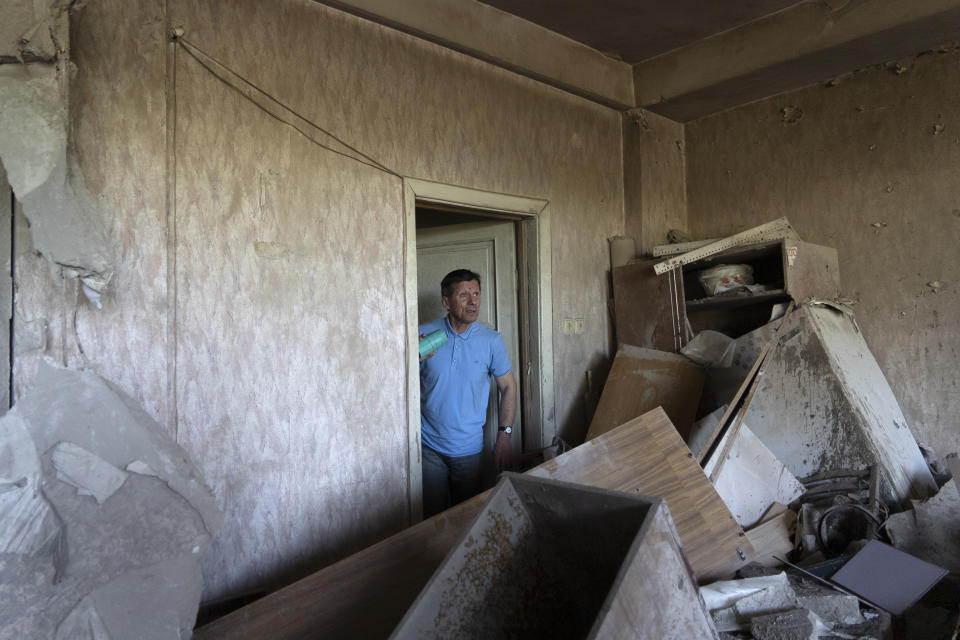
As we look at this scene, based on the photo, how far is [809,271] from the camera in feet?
11.4

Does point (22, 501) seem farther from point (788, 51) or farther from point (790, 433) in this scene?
point (788, 51)

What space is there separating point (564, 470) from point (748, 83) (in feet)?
9.66

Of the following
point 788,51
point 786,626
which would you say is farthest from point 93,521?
point 788,51

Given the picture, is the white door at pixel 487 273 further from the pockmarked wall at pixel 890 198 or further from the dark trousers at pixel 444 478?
the pockmarked wall at pixel 890 198

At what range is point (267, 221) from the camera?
2688 mm

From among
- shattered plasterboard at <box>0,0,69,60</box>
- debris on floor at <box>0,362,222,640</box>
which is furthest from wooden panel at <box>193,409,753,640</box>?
shattered plasterboard at <box>0,0,69,60</box>

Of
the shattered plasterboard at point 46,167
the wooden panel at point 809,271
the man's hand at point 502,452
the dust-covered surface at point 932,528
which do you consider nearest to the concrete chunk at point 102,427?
the shattered plasterboard at point 46,167

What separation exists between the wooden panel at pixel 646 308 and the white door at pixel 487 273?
741 millimetres

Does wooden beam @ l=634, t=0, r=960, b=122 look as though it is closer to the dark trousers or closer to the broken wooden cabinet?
the broken wooden cabinet

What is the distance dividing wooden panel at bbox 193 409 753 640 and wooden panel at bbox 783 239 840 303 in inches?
55.4

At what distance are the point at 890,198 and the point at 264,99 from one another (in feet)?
11.5

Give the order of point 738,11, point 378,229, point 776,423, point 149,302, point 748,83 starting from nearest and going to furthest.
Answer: point 149,302
point 378,229
point 776,423
point 738,11
point 748,83

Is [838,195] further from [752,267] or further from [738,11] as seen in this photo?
[738,11]

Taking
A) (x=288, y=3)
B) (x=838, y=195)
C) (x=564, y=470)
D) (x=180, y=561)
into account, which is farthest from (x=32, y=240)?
(x=838, y=195)
